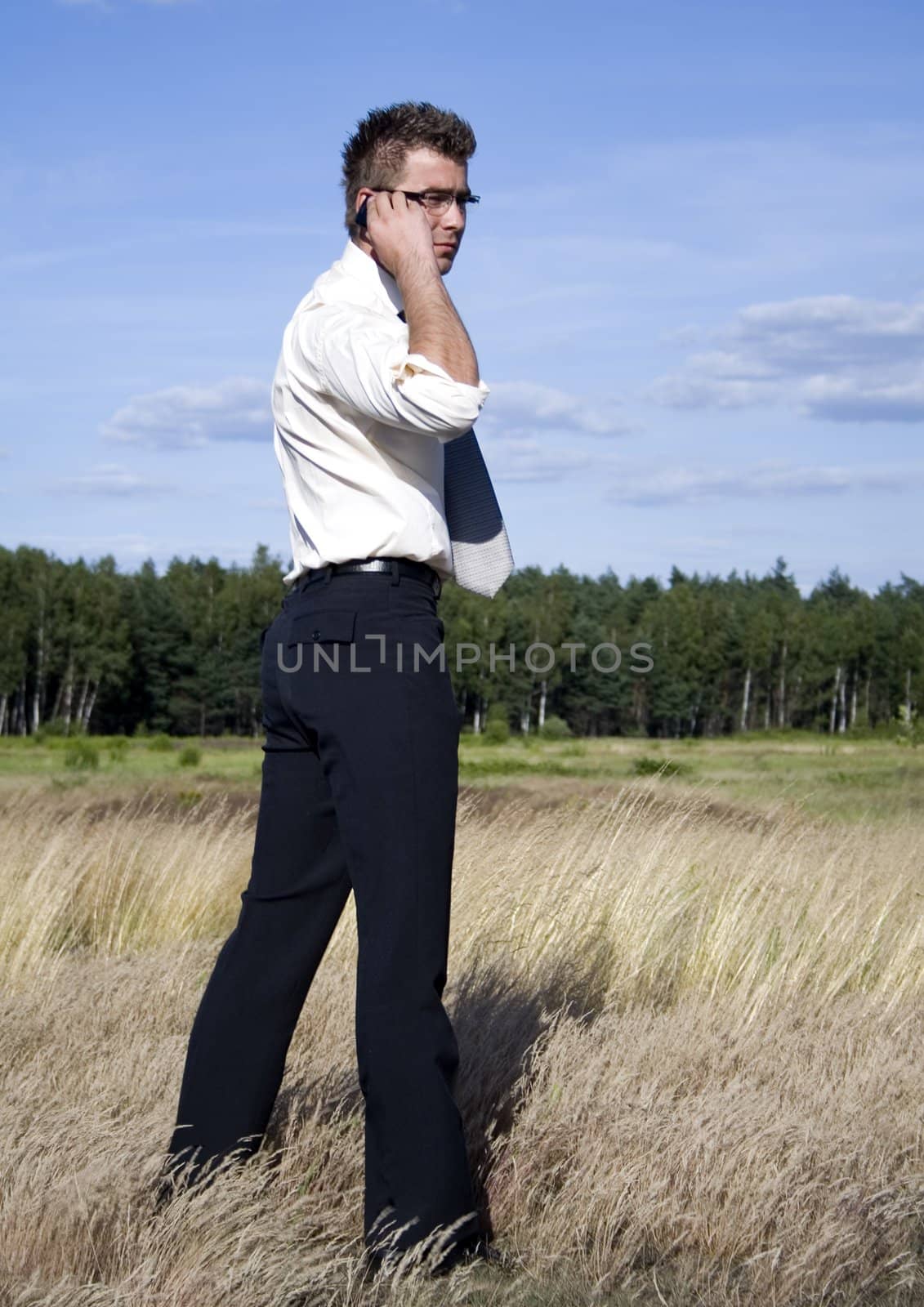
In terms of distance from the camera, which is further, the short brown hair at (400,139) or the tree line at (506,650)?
the tree line at (506,650)

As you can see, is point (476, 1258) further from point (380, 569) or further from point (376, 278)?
point (376, 278)

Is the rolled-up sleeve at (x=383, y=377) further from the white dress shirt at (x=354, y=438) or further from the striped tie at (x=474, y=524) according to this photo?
the striped tie at (x=474, y=524)

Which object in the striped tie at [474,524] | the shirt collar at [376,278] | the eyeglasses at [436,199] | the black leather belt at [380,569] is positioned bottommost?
the black leather belt at [380,569]

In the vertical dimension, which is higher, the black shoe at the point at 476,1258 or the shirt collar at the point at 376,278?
the shirt collar at the point at 376,278

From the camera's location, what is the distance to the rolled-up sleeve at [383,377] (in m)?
2.33

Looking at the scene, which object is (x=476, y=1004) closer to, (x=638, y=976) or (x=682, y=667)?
(x=638, y=976)

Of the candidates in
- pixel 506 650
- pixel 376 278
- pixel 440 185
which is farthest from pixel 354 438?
pixel 506 650

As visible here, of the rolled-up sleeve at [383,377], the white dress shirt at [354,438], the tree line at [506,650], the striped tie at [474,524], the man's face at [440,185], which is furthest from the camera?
the tree line at [506,650]

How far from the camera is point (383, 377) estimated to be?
7.80 feet

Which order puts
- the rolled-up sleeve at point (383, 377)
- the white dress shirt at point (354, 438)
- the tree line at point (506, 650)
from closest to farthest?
the rolled-up sleeve at point (383, 377), the white dress shirt at point (354, 438), the tree line at point (506, 650)

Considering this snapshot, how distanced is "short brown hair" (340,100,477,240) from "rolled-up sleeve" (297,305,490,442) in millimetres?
280

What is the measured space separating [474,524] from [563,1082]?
4.78 ft

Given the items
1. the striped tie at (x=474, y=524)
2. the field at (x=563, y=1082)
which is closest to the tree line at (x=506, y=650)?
the field at (x=563, y=1082)

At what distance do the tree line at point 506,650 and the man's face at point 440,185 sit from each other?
7410 cm
